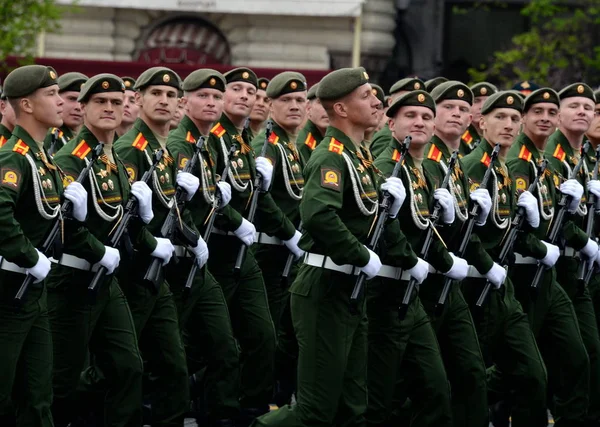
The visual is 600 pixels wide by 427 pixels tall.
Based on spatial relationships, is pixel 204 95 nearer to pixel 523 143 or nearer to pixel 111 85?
pixel 111 85

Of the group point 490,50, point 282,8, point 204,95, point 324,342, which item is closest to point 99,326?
point 324,342

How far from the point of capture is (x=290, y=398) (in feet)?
36.5

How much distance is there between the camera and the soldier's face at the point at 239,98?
1084 cm

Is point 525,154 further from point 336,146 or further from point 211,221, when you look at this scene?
point 336,146

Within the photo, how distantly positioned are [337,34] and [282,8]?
3.38ft

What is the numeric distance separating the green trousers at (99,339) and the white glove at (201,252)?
822 millimetres

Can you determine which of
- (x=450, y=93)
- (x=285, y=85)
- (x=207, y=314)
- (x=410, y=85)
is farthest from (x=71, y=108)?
(x=450, y=93)

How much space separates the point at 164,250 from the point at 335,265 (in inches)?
47.6

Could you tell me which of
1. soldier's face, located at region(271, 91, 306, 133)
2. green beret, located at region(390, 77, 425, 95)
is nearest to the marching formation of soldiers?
soldier's face, located at region(271, 91, 306, 133)

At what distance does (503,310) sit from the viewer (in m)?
9.45

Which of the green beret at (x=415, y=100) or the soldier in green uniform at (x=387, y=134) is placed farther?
the soldier in green uniform at (x=387, y=134)

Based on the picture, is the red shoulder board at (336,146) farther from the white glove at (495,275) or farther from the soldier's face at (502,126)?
the soldier's face at (502,126)

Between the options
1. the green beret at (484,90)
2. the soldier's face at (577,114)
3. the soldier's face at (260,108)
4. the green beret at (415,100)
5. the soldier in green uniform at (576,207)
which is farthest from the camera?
the soldier's face at (260,108)

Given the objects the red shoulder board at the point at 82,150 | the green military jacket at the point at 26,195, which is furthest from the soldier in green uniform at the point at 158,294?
the green military jacket at the point at 26,195
